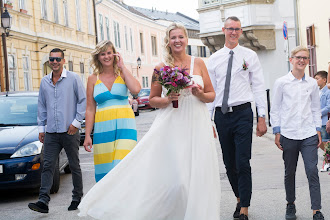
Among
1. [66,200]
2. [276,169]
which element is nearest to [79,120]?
[66,200]

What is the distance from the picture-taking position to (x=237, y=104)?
6520 millimetres

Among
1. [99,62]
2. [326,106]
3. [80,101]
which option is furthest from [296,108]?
[326,106]

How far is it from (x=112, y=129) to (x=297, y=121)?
1.89 meters

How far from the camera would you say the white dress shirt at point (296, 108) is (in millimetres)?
6457

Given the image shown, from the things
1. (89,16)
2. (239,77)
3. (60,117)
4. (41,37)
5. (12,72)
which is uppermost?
(89,16)

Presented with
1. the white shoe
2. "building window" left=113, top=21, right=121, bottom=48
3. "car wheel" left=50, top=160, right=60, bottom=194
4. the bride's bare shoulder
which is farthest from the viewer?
"building window" left=113, top=21, right=121, bottom=48

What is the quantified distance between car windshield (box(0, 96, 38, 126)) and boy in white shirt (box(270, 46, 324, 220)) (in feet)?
15.3

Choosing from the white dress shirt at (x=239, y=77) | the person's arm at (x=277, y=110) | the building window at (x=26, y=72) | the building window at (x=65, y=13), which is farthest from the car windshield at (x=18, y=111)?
the building window at (x=65, y=13)

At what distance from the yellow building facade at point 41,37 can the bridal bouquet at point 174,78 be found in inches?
801

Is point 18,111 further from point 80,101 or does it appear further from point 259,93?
point 259,93

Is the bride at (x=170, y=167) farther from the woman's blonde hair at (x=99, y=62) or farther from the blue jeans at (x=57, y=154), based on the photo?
the blue jeans at (x=57, y=154)

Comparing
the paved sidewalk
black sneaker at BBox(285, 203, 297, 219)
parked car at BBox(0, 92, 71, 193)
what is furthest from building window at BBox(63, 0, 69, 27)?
black sneaker at BBox(285, 203, 297, 219)

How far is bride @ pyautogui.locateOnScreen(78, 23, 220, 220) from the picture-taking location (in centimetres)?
554

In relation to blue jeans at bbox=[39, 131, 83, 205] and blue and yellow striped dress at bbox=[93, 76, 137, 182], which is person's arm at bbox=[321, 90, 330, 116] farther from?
blue and yellow striped dress at bbox=[93, 76, 137, 182]
